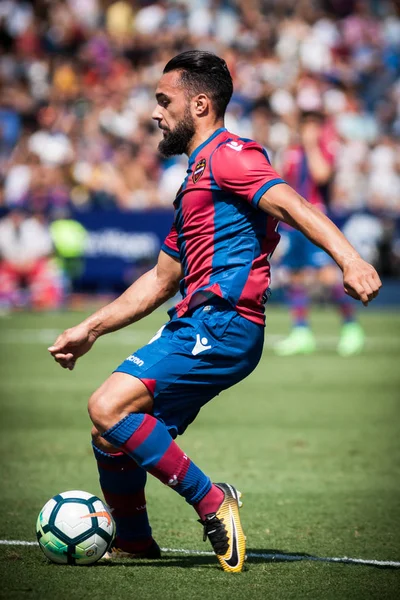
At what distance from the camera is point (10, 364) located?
462 inches

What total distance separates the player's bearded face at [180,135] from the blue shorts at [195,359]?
2.50 ft

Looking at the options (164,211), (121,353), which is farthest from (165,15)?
(121,353)

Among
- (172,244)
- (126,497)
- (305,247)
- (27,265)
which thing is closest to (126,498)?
(126,497)

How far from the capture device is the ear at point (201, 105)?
4516 millimetres

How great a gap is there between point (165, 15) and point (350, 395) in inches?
626

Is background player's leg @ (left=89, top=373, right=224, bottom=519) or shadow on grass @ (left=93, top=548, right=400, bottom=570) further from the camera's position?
shadow on grass @ (left=93, top=548, right=400, bottom=570)

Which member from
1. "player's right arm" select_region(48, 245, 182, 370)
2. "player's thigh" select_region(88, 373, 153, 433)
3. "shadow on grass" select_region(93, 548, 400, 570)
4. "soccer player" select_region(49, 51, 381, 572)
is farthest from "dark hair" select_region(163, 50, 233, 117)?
"shadow on grass" select_region(93, 548, 400, 570)

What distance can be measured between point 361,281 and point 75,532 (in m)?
1.75

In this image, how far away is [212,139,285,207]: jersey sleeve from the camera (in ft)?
13.6

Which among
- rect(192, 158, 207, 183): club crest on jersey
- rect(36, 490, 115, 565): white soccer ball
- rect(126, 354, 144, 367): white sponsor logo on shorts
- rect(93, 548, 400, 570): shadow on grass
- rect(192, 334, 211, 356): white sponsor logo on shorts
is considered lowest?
rect(93, 548, 400, 570): shadow on grass

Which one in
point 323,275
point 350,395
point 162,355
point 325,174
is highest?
point 162,355

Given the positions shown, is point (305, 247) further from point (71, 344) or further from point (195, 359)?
point (195, 359)

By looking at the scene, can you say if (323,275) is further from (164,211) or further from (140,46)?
(140,46)

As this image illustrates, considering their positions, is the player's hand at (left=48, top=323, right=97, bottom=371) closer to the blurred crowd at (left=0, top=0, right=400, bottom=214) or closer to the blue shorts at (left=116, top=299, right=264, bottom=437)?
the blue shorts at (left=116, top=299, right=264, bottom=437)
